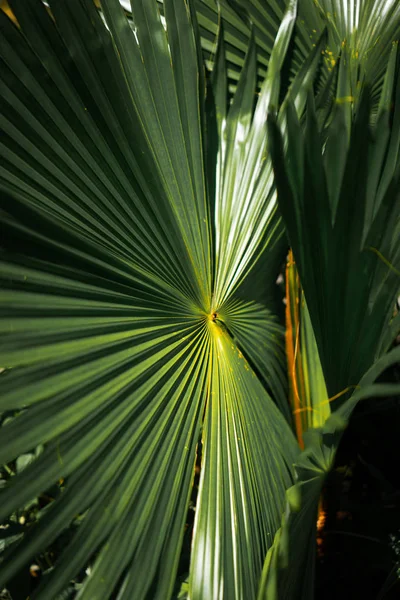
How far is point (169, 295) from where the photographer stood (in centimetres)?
95

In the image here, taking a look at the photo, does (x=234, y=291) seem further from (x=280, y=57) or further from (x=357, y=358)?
(x=280, y=57)

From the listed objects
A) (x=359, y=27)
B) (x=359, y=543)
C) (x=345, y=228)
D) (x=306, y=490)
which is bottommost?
(x=359, y=543)

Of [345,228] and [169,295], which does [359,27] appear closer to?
[345,228]

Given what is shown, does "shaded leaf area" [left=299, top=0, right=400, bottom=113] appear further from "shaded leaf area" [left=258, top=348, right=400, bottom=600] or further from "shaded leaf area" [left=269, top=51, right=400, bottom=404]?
"shaded leaf area" [left=258, top=348, right=400, bottom=600]

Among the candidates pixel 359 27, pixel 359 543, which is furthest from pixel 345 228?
pixel 359 543

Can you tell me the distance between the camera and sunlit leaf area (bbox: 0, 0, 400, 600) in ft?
2.41

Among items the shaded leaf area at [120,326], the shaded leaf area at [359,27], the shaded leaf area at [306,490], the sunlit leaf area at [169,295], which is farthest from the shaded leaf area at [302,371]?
the shaded leaf area at [359,27]

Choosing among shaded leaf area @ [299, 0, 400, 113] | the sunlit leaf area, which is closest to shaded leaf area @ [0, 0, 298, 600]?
the sunlit leaf area

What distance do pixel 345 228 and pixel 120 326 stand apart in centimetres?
37

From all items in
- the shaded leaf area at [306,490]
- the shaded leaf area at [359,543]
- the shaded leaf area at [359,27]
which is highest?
the shaded leaf area at [359,27]

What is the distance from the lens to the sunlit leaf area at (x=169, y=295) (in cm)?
73

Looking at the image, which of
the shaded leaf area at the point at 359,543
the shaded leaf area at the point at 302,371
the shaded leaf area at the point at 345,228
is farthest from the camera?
the shaded leaf area at the point at 359,543

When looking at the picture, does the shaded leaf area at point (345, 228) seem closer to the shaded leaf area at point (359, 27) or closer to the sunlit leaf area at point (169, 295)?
the sunlit leaf area at point (169, 295)

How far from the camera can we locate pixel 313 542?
0.89m
